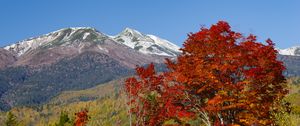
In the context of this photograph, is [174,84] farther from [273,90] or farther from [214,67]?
[273,90]

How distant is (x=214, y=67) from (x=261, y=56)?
4042 millimetres

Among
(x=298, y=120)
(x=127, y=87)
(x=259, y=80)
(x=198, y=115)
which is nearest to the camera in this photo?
(x=298, y=120)

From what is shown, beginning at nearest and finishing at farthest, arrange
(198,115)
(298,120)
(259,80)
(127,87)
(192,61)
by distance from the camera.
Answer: (298,120), (259,80), (192,61), (198,115), (127,87)

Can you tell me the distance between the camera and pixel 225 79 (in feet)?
128

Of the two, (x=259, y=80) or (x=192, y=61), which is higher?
(x=192, y=61)

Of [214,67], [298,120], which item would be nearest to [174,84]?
[214,67]

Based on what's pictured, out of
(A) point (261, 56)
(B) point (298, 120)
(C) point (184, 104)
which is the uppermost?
A: (A) point (261, 56)

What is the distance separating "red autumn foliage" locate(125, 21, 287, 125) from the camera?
38281 mm

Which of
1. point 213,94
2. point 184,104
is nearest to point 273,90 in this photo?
point 213,94

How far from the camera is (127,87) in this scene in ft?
159

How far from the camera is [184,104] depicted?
44.1 meters

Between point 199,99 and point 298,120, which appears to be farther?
point 199,99

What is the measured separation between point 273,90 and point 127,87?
51.5 ft

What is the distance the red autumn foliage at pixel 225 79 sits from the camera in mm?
38281
